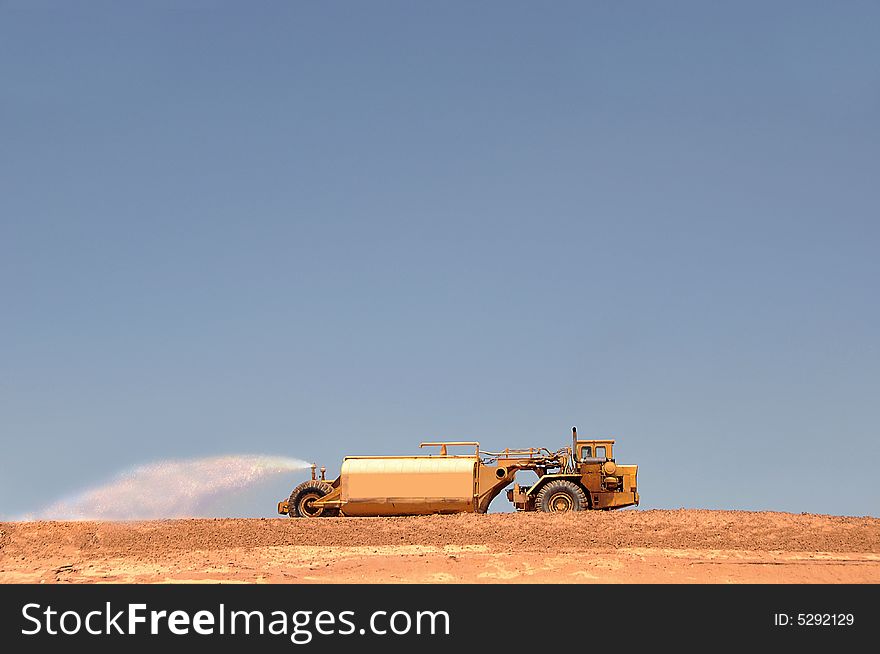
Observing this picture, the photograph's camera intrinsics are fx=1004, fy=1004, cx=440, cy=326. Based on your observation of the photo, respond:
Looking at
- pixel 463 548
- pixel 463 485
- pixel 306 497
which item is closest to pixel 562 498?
pixel 463 485

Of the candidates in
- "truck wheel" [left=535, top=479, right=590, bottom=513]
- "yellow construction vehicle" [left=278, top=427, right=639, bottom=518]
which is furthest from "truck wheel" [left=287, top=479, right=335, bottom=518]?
"truck wheel" [left=535, top=479, right=590, bottom=513]

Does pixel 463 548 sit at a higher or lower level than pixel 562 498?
lower

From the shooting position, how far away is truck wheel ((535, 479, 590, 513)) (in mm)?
37500

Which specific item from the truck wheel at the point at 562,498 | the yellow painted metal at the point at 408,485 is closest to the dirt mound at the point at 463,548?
the yellow painted metal at the point at 408,485

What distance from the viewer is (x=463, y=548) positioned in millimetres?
30500

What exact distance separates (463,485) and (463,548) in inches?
287

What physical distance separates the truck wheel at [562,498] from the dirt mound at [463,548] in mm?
2689

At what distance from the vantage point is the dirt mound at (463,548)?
1090 inches

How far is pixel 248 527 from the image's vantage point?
112ft

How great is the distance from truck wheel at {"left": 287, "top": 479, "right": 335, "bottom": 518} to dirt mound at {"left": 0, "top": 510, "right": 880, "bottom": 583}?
2926mm

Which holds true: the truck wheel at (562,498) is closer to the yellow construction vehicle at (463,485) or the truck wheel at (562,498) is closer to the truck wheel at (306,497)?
the yellow construction vehicle at (463,485)

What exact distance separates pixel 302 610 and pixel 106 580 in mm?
9045

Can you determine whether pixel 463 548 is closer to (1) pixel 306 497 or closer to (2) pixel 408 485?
(2) pixel 408 485

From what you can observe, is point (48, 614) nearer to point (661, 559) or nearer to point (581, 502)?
point (661, 559)
